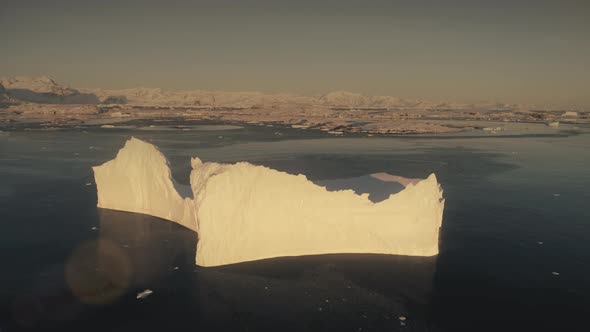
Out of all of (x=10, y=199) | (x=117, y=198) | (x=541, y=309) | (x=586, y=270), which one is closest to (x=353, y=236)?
(x=541, y=309)

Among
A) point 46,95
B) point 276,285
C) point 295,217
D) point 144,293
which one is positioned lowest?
point 144,293

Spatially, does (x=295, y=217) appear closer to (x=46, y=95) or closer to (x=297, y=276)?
(x=297, y=276)

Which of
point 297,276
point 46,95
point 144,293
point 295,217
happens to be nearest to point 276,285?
point 297,276

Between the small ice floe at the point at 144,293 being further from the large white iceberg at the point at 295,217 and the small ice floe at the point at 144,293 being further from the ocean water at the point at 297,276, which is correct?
the large white iceberg at the point at 295,217

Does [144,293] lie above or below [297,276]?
below

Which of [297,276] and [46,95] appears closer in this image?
[297,276]

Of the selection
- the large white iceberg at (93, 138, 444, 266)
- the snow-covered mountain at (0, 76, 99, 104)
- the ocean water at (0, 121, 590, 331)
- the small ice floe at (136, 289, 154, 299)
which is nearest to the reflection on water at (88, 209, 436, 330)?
the ocean water at (0, 121, 590, 331)

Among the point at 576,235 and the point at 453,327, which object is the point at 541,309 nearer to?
the point at 453,327

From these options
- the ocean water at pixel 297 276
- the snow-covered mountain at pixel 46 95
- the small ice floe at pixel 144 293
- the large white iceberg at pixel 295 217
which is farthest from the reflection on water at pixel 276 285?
the snow-covered mountain at pixel 46 95

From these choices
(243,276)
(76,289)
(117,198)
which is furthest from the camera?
(117,198)
